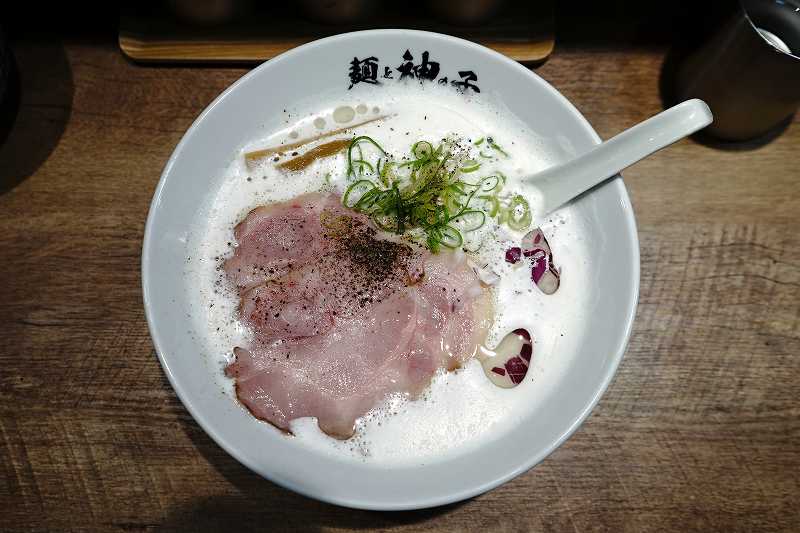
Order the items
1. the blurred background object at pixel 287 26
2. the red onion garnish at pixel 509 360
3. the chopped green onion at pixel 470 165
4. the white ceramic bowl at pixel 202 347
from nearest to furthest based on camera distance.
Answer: the white ceramic bowl at pixel 202 347 < the red onion garnish at pixel 509 360 < the chopped green onion at pixel 470 165 < the blurred background object at pixel 287 26

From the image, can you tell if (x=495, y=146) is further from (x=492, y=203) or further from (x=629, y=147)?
(x=629, y=147)

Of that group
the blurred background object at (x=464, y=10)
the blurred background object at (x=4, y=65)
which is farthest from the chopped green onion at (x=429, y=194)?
the blurred background object at (x=4, y=65)

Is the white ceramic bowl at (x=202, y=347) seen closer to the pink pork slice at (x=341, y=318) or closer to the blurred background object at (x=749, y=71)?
the pink pork slice at (x=341, y=318)

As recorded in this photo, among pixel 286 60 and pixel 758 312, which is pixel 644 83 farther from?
pixel 286 60

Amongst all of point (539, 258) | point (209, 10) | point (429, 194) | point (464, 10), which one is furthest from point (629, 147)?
point (209, 10)

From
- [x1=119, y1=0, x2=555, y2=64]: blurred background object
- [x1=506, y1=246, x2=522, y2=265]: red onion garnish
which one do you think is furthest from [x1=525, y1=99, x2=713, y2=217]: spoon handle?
[x1=119, y1=0, x2=555, y2=64]: blurred background object

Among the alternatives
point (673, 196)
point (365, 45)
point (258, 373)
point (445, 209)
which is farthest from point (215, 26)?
point (673, 196)

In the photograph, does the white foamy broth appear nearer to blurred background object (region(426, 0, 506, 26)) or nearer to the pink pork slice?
the pink pork slice
